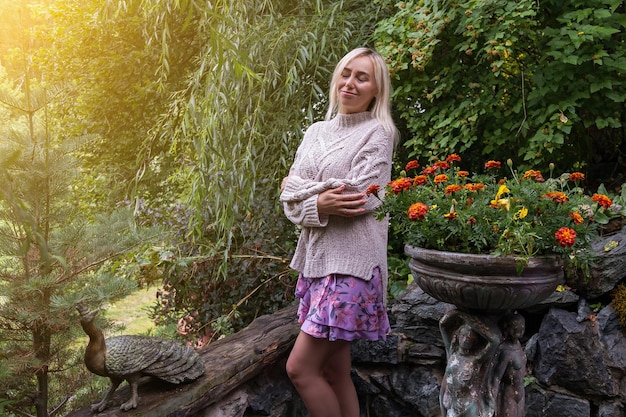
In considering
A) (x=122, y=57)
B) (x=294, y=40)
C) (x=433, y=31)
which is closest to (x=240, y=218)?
(x=294, y=40)

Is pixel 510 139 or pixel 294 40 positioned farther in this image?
pixel 294 40

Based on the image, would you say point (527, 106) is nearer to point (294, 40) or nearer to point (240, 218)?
point (294, 40)

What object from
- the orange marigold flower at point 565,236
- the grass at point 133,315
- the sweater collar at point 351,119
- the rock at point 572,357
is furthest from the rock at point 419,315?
the grass at point 133,315

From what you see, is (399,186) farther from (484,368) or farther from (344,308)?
(484,368)

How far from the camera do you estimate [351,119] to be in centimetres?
221

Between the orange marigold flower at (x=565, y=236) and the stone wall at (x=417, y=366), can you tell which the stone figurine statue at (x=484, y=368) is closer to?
the stone wall at (x=417, y=366)

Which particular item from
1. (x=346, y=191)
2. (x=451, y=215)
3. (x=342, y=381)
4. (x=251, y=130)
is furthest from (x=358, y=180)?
(x=251, y=130)

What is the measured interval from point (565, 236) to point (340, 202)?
0.75 metres

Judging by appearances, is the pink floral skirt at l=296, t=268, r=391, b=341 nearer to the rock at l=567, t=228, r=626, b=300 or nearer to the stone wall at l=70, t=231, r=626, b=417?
the stone wall at l=70, t=231, r=626, b=417

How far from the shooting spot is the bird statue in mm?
1785

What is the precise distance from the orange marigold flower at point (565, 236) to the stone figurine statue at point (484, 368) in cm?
43

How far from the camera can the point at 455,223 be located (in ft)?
5.88

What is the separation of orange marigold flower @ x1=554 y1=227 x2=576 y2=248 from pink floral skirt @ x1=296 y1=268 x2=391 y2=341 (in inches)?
28.6

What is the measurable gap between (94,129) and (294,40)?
327cm
